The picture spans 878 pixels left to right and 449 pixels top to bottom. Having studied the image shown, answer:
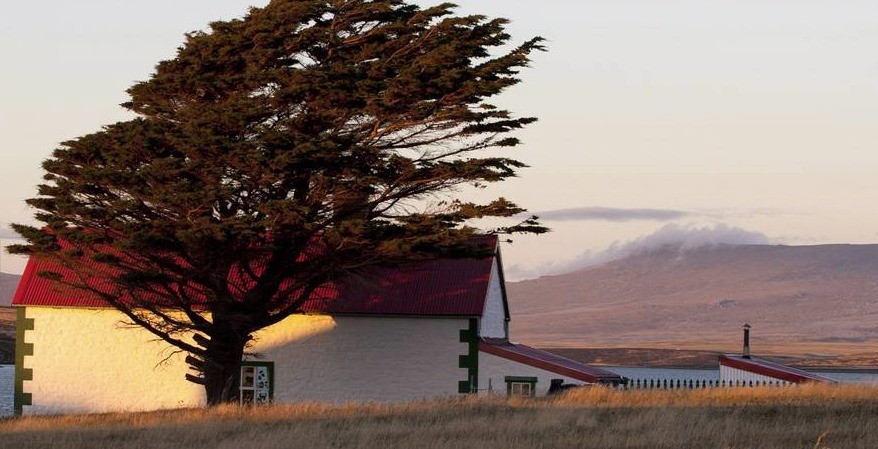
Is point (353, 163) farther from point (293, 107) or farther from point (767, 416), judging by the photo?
point (767, 416)

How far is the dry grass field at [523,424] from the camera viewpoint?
26.1 m

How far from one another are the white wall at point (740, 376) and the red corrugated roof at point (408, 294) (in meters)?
10.0

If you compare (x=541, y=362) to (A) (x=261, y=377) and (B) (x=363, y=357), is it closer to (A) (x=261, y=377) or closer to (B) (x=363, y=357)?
(B) (x=363, y=357)

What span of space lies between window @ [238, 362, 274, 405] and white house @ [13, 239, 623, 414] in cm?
3

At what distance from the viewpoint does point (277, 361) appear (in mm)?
41031

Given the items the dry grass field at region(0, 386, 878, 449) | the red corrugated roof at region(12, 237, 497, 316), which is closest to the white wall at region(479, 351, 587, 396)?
the red corrugated roof at region(12, 237, 497, 316)

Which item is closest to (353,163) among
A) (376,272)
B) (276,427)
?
(376,272)

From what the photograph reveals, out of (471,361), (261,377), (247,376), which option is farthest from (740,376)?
(247,376)

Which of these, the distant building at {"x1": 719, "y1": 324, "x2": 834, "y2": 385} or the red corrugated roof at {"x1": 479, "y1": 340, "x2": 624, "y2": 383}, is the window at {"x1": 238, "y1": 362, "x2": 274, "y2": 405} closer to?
the red corrugated roof at {"x1": 479, "y1": 340, "x2": 624, "y2": 383}

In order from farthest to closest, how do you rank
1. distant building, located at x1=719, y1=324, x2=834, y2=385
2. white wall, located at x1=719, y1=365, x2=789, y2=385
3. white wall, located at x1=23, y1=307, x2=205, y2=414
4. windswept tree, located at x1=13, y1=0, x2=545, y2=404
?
white wall, located at x1=719, y1=365, x2=789, y2=385
distant building, located at x1=719, y1=324, x2=834, y2=385
white wall, located at x1=23, y1=307, x2=205, y2=414
windswept tree, located at x1=13, y1=0, x2=545, y2=404

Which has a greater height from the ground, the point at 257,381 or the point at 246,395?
the point at 257,381

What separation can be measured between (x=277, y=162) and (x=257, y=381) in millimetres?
9424

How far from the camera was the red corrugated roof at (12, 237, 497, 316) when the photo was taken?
132ft

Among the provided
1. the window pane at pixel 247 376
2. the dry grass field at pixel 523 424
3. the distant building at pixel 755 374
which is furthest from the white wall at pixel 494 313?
the distant building at pixel 755 374
